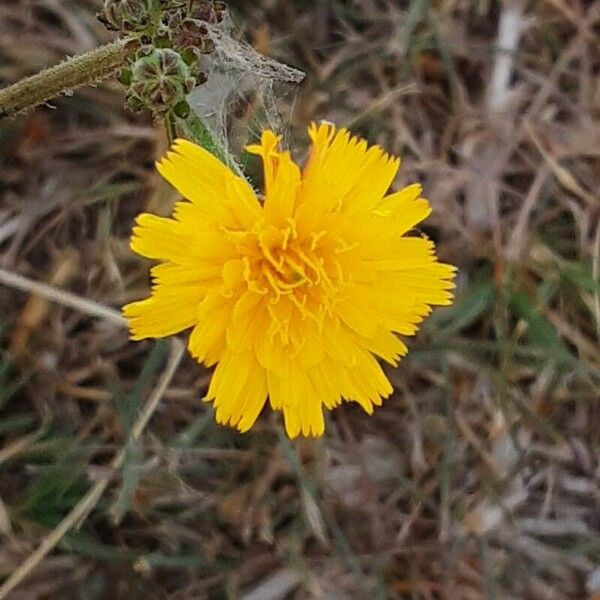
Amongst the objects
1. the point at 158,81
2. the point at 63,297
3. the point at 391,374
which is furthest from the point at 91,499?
the point at 158,81

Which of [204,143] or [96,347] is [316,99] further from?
[204,143]

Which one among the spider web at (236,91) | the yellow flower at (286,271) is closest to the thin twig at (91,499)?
the spider web at (236,91)

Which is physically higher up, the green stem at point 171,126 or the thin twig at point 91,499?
the green stem at point 171,126

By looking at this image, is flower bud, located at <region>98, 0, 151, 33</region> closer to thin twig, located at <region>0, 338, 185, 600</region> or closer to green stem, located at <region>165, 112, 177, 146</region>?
green stem, located at <region>165, 112, 177, 146</region>

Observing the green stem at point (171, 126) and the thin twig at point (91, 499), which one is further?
the thin twig at point (91, 499)

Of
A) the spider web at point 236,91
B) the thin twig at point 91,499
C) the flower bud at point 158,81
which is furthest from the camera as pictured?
the thin twig at point 91,499

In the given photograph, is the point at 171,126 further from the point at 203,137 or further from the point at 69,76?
the point at 69,76

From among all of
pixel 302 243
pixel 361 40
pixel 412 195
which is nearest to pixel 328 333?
pixel 302 243

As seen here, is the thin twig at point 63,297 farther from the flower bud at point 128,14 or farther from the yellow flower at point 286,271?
the flower bud at point 128,14
